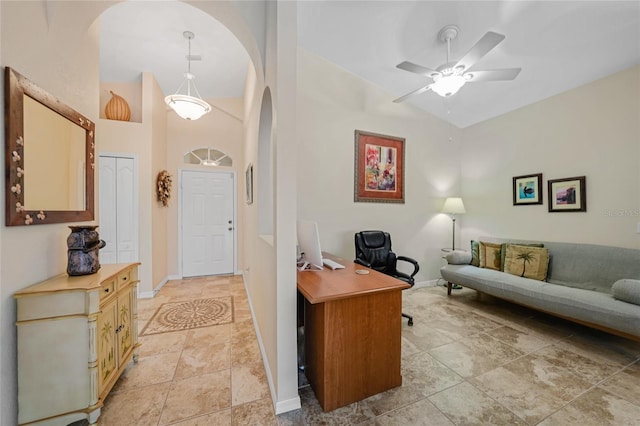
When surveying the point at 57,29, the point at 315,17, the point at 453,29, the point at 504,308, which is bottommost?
the point at 504,308

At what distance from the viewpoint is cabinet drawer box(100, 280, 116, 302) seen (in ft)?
4.66

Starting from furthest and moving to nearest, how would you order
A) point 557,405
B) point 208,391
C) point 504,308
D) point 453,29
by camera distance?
point 504,308, point 453,29, point 208,391, point 557,405

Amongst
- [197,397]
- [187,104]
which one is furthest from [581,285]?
[187,104]

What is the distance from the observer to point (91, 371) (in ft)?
4.34

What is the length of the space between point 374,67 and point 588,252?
11.0 ft

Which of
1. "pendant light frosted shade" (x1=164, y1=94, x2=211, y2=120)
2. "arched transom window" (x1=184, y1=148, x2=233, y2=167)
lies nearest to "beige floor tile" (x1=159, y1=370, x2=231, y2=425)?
"pendant light frosted shade" (x1=164, y1=94, x2=211, y2=120)

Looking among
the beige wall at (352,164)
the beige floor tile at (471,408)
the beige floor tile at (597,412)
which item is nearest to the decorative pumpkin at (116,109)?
the beige wall at (352,164)

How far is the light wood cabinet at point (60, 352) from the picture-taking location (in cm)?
126

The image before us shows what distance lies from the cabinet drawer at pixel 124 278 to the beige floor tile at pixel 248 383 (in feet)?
3.40

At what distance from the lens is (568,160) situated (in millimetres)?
2992

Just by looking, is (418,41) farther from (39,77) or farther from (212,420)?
(212,420)

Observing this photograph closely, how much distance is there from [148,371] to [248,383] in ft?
2.69

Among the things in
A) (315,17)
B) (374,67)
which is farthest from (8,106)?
(374,67)

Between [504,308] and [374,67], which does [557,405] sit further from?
[374,67]
